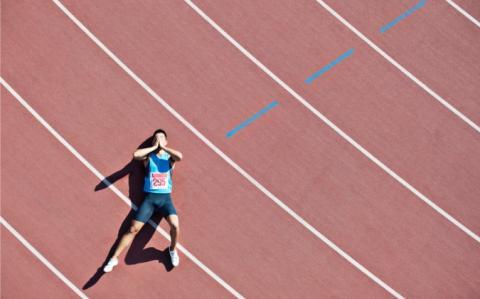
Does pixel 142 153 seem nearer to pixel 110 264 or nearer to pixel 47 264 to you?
pixel 110 264

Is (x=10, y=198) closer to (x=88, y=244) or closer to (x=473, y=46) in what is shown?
(x=88, y=244)

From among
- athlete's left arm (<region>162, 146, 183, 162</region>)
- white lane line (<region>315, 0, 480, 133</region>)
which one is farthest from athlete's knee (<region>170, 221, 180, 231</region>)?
white lane line (<region>315, 0, 480, 133</region>)

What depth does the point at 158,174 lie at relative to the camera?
642cm

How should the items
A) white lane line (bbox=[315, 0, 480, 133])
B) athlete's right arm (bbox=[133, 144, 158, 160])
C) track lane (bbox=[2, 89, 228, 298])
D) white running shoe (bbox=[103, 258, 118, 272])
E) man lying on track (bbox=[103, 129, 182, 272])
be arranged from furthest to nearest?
white lane line (bbox=[315, 0, 480, 133])
track lane (bbox=[2, 89, 228, 298])
white running shoe (bbox=[103, 258, 118, 272])
man lying on track (bbox=[103, 129, 182, 272])
athlete's right arm (bbox=[133, 144, 158, 160])

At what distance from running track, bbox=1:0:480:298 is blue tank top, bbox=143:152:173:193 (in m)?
0.34

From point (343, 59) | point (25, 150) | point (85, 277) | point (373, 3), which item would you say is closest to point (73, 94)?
point (25, 150)

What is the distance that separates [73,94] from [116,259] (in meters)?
3.12

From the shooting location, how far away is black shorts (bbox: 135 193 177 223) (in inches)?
252

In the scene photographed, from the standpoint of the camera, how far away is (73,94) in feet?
22.0

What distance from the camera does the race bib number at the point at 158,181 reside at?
6.41m

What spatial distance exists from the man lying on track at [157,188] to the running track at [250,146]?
32 centimetres

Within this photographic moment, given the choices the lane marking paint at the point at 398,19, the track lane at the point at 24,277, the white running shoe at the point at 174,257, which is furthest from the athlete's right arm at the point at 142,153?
the lane marking paint at the point at 398,19

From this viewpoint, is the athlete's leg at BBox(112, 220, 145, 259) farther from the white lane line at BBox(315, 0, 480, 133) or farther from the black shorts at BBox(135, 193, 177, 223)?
the white lane line at BBox(315, 0, 480, 133)

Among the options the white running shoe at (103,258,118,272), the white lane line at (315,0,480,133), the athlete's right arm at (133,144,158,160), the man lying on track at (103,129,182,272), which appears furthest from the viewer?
the white lane line at (315,0,480,133)
